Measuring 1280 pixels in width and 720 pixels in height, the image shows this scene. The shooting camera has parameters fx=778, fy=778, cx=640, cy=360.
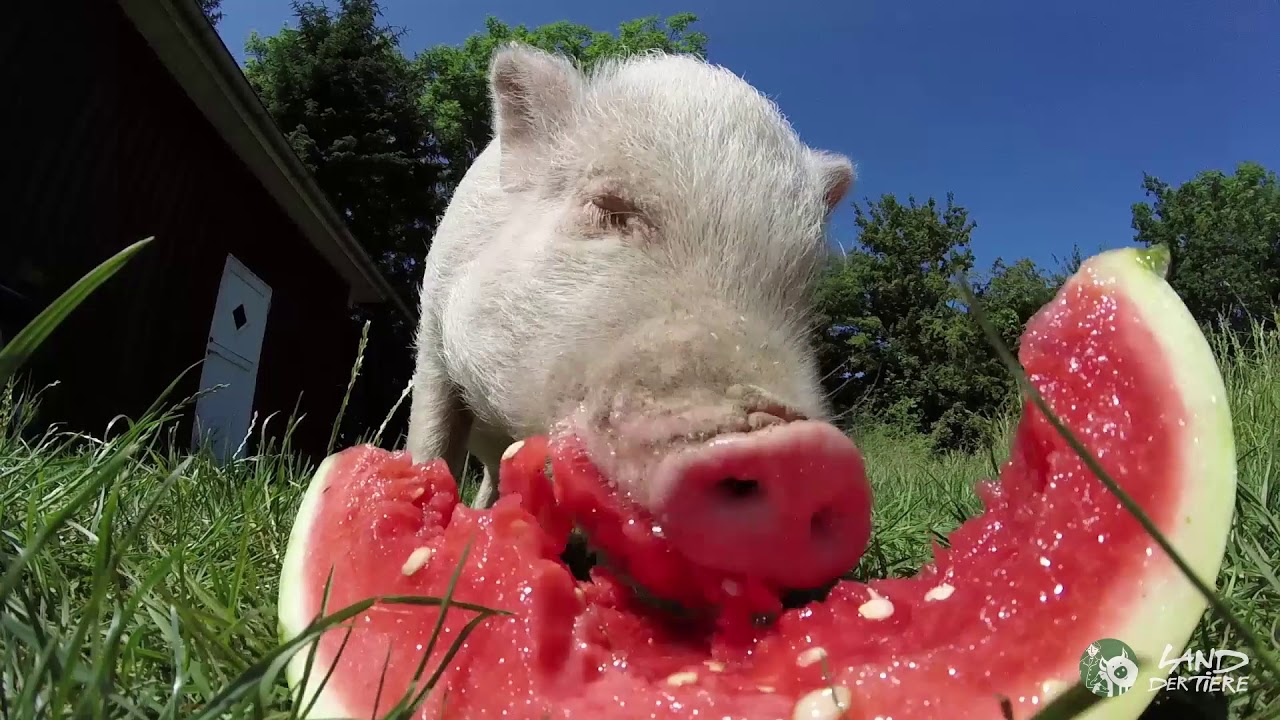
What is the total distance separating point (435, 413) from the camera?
3246 mm

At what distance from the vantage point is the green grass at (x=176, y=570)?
0.76m

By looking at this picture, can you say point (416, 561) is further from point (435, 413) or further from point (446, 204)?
point (446, 204)

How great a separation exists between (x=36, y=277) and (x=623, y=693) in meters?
6.36

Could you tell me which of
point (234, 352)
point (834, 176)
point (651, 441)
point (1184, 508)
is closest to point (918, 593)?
point (1184, 508)

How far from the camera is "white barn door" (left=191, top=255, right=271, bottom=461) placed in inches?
327

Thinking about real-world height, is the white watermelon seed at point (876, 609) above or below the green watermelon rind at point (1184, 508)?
below

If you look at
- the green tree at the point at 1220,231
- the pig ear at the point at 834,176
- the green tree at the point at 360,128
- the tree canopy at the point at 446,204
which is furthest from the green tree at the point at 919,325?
the pig ear at the point at 834,176

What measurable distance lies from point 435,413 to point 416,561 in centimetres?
204

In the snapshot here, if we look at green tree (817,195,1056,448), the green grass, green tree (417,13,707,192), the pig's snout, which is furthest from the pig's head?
green tree (417,13,707,192)

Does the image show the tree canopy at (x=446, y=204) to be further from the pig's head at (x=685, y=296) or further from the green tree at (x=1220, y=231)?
the pig's head at (x=685, y=296)

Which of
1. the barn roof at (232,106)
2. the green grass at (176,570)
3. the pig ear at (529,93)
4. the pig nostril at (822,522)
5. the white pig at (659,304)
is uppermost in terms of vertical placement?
the barn roof at (232,106)

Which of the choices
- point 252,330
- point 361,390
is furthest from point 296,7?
point 252,330

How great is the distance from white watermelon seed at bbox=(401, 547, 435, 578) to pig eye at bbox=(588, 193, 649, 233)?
1074 mm

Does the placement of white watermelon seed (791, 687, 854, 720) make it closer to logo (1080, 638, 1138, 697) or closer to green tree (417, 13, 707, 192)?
logo (1080, 638, 1138, 697)
